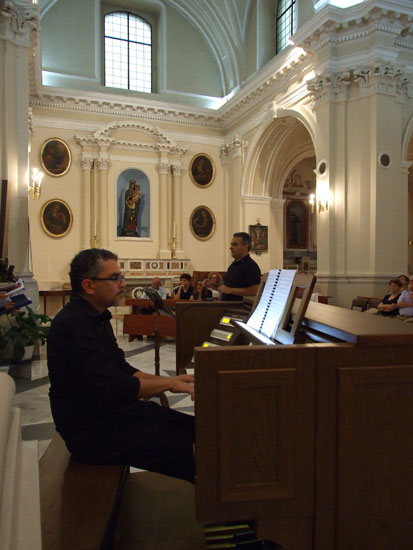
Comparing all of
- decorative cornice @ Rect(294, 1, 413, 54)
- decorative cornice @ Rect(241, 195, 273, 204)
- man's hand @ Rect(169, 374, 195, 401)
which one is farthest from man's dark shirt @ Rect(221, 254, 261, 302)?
decorative cornice @ Rect(241, 195, 273, 204)

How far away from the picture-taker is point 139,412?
203cm

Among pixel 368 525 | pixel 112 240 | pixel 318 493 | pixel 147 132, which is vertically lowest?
pixel 368 525

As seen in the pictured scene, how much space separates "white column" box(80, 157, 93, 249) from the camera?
14.4 metres

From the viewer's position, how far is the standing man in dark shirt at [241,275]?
421cm

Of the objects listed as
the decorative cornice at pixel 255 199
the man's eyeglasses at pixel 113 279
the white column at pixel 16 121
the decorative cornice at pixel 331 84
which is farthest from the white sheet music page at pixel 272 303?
the decorative cornice at pixel 255 199

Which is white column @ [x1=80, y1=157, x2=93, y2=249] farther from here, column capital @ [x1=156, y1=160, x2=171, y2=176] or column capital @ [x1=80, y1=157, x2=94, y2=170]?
column capital @ [x1=156, y1=160, x2=171, y2=176]

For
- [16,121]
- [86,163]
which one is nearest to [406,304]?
[16,121]

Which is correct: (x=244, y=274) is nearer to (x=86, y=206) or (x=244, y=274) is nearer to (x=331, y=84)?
(x=331, y=84)

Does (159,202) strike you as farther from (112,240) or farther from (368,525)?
(368,525)

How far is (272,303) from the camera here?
103 inches

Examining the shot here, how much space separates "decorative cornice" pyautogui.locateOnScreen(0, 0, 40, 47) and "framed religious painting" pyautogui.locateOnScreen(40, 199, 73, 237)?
6544mm

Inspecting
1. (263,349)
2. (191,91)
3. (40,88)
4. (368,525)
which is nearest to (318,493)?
(368,525)

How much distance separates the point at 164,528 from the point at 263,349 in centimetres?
108

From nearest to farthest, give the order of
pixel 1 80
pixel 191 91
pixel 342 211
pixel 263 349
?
pixel 263 349
pixel 1 80
pixel 342 211
pixel 191 91
